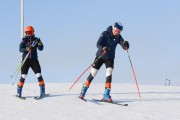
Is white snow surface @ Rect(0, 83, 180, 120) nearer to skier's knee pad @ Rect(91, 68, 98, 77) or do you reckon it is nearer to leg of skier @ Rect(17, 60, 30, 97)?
leg of skier @ Rect(17, 60, 30, 97)

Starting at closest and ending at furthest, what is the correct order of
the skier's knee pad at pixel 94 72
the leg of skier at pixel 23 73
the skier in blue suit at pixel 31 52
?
the skier's knee pad at pixel 94 72
the skier in blue suit at pixel 31 52
the leg of skier at pixel 23 73

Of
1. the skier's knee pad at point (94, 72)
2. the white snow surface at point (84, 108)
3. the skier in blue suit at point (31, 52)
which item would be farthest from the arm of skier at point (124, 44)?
the skier in blue suit at point (31, 52)

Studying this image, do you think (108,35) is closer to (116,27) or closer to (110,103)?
(116,27)

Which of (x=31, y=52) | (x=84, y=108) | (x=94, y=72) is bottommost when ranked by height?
(x=84, y=108)

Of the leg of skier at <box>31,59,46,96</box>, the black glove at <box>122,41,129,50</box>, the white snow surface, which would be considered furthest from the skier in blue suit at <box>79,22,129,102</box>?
the leg of skier at <box>31,59,46,96</box>

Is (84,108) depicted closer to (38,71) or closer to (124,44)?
(124,44)

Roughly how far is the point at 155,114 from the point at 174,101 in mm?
2381

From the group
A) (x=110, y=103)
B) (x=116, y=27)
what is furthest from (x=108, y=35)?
(x=110, y=103)

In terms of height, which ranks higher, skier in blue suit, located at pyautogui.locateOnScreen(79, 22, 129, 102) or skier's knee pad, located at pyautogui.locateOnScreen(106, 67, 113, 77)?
skier in blue suit, located at pyautogui.locateOnScreen(79, 22, 129, 102)

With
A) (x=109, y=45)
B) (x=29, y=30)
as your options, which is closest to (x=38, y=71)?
(x=29, y=30)

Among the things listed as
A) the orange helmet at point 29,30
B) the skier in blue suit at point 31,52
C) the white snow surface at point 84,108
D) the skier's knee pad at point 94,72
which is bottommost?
the white snow surface at point 84,108

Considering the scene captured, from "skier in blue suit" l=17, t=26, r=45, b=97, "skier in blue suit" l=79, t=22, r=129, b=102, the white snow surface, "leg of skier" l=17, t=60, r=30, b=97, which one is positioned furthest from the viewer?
"leg of skier" l=17, t=60, r=30, b=97

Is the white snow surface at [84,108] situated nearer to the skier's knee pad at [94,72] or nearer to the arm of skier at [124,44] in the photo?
the skier's knee pad at [94,72]

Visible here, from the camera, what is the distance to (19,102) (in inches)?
383
